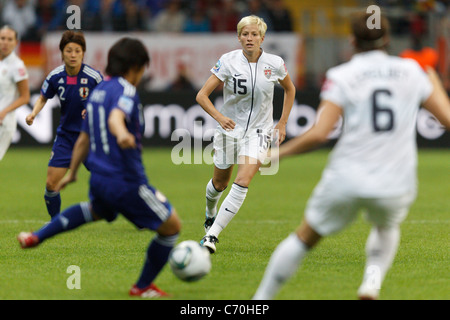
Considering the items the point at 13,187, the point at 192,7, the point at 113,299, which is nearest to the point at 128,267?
the point at 113,299

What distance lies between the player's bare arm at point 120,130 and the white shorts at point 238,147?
2945mm

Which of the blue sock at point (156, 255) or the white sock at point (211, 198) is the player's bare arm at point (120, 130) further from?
the white sock at point (211, 198)

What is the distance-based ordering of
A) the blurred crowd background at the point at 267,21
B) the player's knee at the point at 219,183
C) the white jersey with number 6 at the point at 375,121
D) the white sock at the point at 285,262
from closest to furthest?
the white jersey with number 6 at the point at 375,121 < the white sock at the point at 285,262 < the player's knee at the point at 219,183 < the blurred crowd background at the point at 267,21

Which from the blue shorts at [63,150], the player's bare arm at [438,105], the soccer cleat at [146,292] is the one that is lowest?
the soccer cleat at [146,292]

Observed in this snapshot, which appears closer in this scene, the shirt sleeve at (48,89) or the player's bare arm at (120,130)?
the player's bare arm at (120,130)

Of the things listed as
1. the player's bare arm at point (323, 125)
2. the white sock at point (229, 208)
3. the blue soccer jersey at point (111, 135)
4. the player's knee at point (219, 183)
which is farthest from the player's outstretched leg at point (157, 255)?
the player's knee at point (219, 183)

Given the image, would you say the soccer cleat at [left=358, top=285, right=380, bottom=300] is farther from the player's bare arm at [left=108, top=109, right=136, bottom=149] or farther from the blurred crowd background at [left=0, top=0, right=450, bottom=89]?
the blurred crowd background at [left=0, top=0, right=450, bottom=89]

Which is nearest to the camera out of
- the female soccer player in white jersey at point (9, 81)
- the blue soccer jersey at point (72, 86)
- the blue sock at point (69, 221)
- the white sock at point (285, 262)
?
the white sock at point (285, 262)

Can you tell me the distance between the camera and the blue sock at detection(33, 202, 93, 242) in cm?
596

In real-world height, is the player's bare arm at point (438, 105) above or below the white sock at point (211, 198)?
above

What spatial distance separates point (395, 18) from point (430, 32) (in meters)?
1.09

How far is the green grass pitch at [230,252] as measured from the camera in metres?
6.29

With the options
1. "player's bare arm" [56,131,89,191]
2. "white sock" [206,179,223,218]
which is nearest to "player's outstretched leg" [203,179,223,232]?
"white sock" [206,179,223,218]

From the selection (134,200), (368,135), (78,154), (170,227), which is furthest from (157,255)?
(368,135)
